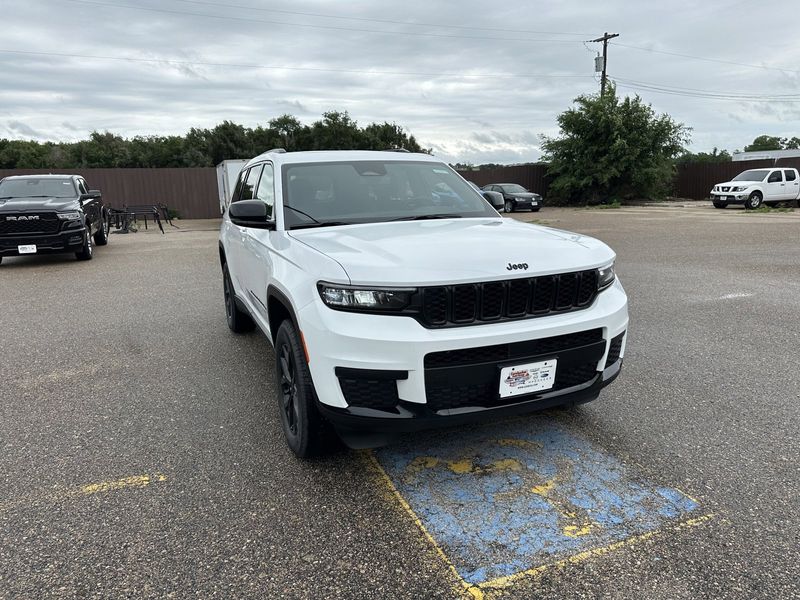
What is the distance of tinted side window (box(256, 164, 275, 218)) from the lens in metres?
3.99

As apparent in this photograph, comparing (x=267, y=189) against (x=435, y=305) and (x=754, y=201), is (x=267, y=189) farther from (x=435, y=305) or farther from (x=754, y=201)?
(x=754, y=201)

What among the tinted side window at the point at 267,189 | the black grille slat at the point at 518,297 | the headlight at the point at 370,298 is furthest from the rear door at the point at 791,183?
the headlight at the point at 370,298

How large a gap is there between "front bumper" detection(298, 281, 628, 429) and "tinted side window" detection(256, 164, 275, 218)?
143 centimetres

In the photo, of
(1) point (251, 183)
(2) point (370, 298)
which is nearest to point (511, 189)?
(1) point (251, 183)

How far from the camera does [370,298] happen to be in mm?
2635

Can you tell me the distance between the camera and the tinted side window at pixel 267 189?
13.1 feet

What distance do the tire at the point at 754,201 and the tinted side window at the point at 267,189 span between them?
2521cm

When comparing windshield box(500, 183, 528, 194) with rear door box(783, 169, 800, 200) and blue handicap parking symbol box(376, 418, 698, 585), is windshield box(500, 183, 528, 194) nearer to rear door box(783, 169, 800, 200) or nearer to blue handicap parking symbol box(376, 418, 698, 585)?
rear door box(783, 169, 800, 200)

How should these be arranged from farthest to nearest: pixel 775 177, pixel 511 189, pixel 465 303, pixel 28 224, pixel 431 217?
1. pixel 511 189
2. pixel 775 177
3. pixel 28 224
4. pixel 431 217
5. pixel 465 303

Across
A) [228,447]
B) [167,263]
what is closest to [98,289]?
[167,263]

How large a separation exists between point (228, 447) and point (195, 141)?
61.2 m

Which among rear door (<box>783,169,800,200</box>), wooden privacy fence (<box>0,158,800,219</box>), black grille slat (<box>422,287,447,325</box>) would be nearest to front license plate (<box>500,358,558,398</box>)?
black grille slat (<box>422,287,447,325</box>)

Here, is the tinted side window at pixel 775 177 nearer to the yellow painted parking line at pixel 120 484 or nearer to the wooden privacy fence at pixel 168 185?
the wooden privacy fence at pixel 168 185

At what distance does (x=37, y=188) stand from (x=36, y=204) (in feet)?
4.94
